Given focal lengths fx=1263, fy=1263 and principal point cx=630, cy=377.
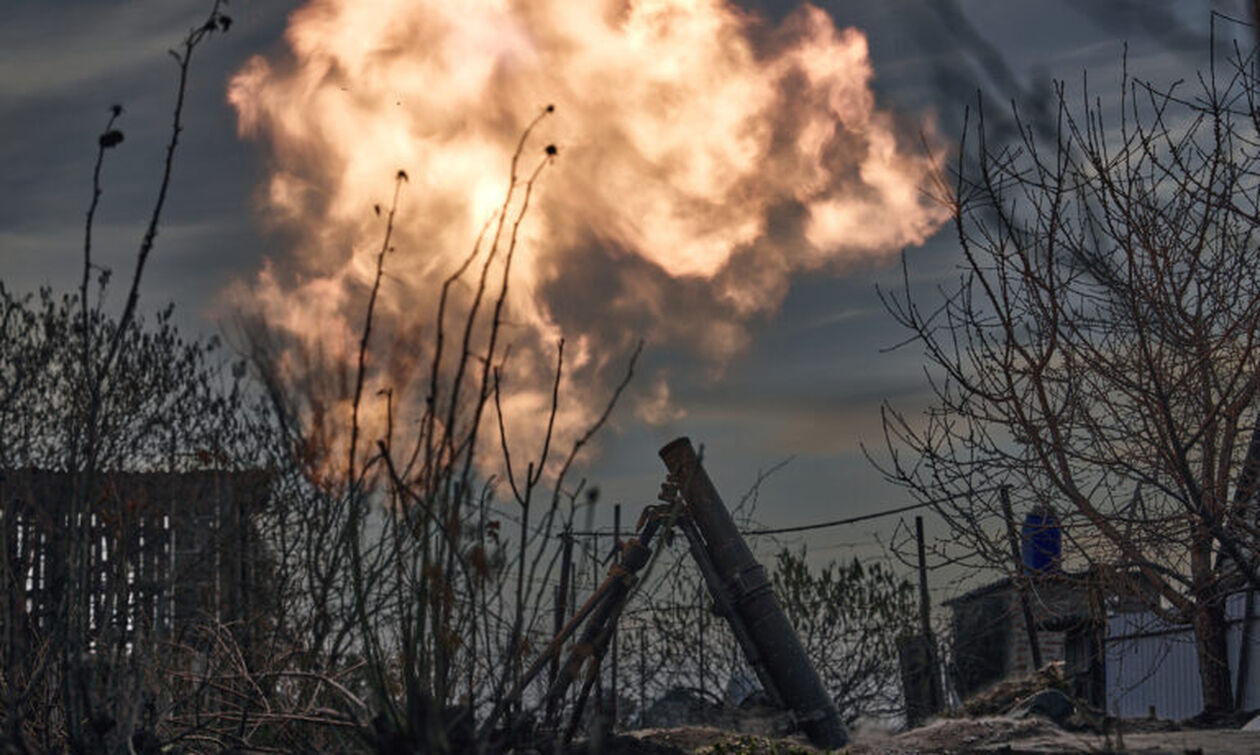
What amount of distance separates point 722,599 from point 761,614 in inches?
10.4

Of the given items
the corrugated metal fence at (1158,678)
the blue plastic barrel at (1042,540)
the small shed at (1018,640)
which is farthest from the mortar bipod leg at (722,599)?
the corrugated metal fence at (1158,678)

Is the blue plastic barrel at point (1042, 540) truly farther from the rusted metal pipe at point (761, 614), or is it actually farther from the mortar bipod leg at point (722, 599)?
the mortar bipod leg at point (722, 599)

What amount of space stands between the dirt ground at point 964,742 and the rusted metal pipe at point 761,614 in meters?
0.25

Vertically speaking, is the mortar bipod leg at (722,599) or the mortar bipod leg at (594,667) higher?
the mortar bipod leg at (722,599)

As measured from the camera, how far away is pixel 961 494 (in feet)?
29.7

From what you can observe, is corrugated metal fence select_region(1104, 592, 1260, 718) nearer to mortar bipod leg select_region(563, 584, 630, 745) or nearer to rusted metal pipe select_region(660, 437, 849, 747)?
rusted metal pipe select_region(660, 437, 849, 747)

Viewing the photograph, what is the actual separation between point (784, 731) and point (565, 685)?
3.10 metres

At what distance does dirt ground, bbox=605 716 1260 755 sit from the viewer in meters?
5.91

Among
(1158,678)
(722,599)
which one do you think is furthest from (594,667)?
(1158,678)

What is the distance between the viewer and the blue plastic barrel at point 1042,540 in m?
9.24

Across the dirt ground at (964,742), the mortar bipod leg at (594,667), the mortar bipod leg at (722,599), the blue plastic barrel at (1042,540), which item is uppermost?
the blue plastic barrel at (1042,540)

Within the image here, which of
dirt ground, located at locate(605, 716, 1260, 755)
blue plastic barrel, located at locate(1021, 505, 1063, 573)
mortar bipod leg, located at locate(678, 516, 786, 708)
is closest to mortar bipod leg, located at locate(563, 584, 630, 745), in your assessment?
dirt ground, located at locate(605, 716, 1260, 755)

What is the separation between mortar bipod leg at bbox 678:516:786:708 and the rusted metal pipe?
0.06 feet

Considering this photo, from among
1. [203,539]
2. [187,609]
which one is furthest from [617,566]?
[203,539]
